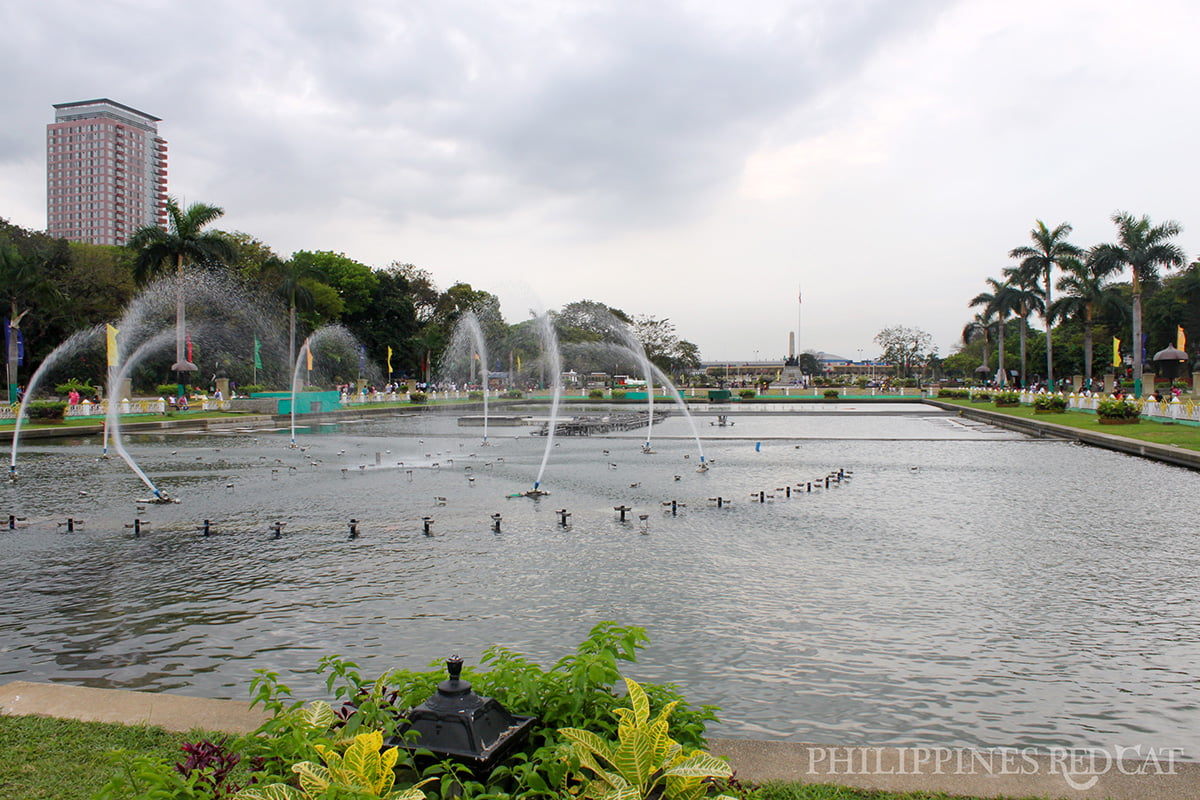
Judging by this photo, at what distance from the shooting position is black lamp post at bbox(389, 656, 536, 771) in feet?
10.3

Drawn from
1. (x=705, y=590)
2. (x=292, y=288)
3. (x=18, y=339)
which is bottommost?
(x=705, y=590)

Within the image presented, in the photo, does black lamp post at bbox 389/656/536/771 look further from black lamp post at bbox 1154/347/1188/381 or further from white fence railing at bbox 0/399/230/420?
black lamp post at bbox 1154/347/1188/381

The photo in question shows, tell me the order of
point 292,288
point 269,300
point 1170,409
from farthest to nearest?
point 269,300, point 292,288, point 1170,409

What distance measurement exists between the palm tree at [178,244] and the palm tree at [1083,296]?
5950 centimetres

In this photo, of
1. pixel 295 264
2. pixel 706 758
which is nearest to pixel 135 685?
pixel 706 758

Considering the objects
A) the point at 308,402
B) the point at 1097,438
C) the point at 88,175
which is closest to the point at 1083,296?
the point at 1097,438

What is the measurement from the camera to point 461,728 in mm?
3191

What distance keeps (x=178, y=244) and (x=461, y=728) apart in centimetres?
5126

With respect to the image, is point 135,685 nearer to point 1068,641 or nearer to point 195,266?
point 1068,641

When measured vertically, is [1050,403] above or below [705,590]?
above

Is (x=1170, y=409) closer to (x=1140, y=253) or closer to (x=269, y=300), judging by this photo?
(x=1140, y=253)

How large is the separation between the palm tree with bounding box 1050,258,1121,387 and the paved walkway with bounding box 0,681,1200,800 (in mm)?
59364

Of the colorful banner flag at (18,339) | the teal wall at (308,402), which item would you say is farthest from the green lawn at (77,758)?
the colorful banner flag at (18,339)

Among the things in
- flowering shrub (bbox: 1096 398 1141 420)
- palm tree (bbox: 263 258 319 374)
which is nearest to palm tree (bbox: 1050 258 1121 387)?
flowering shrub (bbox: 1096 398 1141 420)
